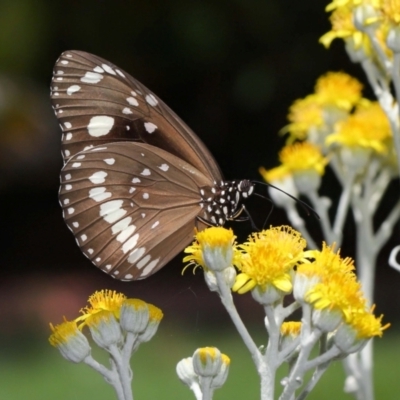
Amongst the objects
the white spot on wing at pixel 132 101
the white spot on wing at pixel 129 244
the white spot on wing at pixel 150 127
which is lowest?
the white spot on wing at pixel 129 244

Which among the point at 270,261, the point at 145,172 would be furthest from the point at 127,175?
the point at 270,261

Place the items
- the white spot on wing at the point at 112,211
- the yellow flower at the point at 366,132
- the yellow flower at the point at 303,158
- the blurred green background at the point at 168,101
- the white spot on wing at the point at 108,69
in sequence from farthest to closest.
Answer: the blurred green background at the point at 168,101, the yellow flower at the point at 303,158, the yellow flower at the point at 366,132, the white spot on wing at the point at 112,211, the white spot on wing at the point at 108,69

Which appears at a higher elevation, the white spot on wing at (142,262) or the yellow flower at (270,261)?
the white spot on wing at (142,262)

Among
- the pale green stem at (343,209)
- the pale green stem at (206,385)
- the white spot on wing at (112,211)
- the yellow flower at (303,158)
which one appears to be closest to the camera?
the pale green stem at (206,385)

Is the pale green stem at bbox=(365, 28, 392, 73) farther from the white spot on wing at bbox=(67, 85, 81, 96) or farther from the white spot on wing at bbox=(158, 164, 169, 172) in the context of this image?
the white spot on wing at bbox=(67, 85, 81, 96)

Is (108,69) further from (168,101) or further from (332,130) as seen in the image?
(168,101)

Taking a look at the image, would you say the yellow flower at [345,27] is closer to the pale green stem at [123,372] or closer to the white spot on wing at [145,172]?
the white spot on wing at [145,172]

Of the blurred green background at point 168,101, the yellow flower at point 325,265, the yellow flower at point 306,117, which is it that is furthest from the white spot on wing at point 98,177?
the blurred green background at point 168,101
